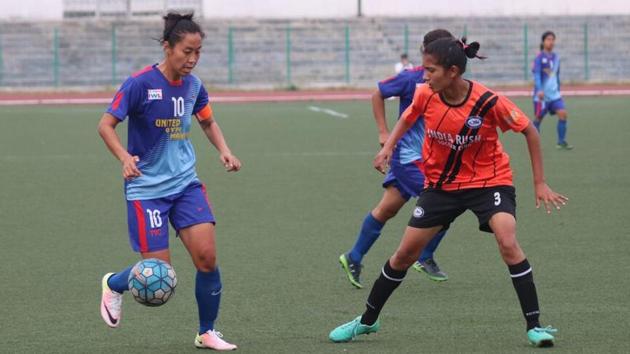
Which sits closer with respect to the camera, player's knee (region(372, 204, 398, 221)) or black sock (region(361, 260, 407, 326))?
black sock (region(361, 260, 407, 326))

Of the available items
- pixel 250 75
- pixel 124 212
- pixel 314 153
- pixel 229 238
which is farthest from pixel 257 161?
pixel 250 75

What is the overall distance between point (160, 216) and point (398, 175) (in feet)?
7.99

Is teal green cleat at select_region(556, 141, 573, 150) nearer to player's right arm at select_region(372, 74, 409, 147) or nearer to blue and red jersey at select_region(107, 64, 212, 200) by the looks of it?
player's right arm at select_region(372, 74, 409, 147)

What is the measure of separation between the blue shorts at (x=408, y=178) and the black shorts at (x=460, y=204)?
5.26 ft

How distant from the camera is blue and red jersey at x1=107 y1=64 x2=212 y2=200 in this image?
6.82 meters

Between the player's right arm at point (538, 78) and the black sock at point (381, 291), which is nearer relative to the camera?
the black sock at point (381, 291)

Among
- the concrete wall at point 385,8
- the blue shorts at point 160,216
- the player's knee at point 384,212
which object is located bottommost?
the player's knee at point 384,212

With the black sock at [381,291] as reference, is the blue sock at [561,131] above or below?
above

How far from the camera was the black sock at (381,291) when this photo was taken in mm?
7066

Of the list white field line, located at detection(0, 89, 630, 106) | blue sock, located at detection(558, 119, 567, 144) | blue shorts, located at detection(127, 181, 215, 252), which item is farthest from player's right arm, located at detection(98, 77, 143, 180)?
white field line, located at detection(0, 89, 630, 106)

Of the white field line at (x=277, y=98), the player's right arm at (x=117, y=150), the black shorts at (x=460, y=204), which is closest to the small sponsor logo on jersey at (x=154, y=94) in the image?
the player's right arm at (x=117, y=150)

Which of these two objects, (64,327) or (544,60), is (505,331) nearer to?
(64,327)

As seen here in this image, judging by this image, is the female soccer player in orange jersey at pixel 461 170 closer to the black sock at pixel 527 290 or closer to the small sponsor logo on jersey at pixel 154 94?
the black sock at pixel 527 290

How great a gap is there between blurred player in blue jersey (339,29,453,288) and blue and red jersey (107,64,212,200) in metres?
2.11
